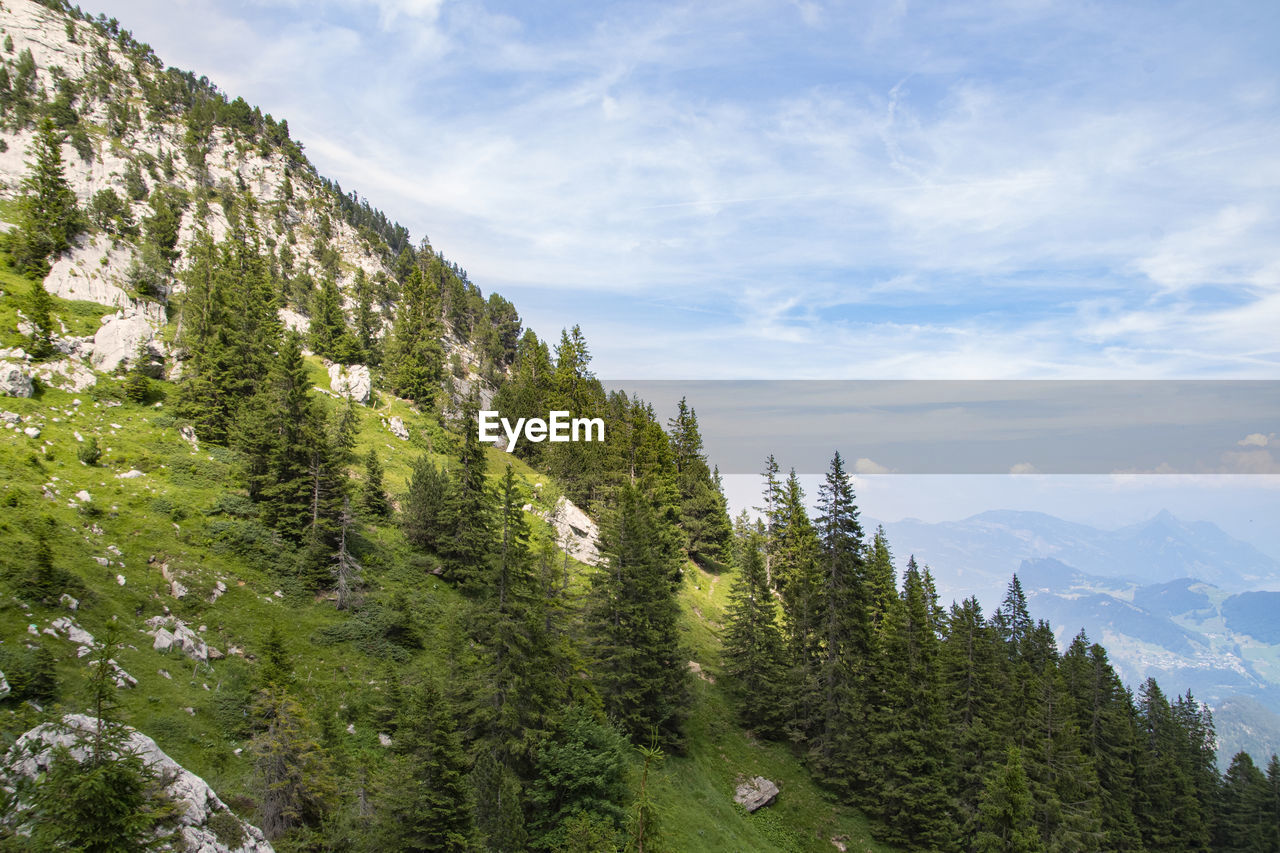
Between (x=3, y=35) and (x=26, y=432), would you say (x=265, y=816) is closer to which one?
(x=26, y=432)

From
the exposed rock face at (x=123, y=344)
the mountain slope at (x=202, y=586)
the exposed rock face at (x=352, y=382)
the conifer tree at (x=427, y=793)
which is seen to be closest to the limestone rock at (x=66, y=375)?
the mountain slope at (x=202, y=586)

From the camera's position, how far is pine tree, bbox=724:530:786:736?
4494 centimetres

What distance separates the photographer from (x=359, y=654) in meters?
33.2

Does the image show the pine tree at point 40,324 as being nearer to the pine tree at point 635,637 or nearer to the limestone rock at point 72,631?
the limestone rock at point 72,631

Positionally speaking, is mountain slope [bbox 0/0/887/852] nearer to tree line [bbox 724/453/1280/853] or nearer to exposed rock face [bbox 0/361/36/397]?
exposed rock face [bbox 0/361/36/397]

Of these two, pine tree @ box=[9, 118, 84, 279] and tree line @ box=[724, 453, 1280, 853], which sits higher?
pine tree @ box=[9, 118, 84, 279]

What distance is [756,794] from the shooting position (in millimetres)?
38969

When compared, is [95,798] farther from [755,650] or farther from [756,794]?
[755,650]

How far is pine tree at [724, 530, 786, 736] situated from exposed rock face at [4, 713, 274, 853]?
35.7 metres

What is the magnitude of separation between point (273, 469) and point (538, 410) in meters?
49.3

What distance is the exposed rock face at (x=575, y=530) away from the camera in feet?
195

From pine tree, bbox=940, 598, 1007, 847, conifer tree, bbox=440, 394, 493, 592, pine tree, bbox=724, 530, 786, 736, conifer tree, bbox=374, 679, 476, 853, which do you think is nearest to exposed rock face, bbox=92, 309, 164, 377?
conifer tree, bbox=440, 394, 493, 592

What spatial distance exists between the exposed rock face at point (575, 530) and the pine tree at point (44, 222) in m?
60.8

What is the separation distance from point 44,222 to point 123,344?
24850 millimetres
